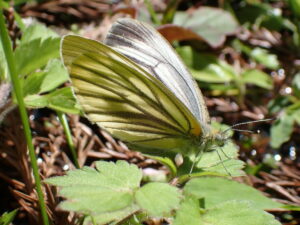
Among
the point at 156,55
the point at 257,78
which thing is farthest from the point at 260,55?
the point at 156,55

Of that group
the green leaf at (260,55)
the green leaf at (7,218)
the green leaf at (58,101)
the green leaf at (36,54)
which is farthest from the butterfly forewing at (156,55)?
the green leaf at (260,55)

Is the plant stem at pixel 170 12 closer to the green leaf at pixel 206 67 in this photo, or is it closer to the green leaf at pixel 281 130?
the green leaf at pixel 206 67

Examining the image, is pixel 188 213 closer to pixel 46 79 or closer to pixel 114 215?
pixel 114 215

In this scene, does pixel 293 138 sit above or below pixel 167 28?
below

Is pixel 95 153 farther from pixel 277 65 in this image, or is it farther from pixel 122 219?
pixel 277 65

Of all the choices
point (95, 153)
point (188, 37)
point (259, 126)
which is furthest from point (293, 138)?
point (95, 153)
